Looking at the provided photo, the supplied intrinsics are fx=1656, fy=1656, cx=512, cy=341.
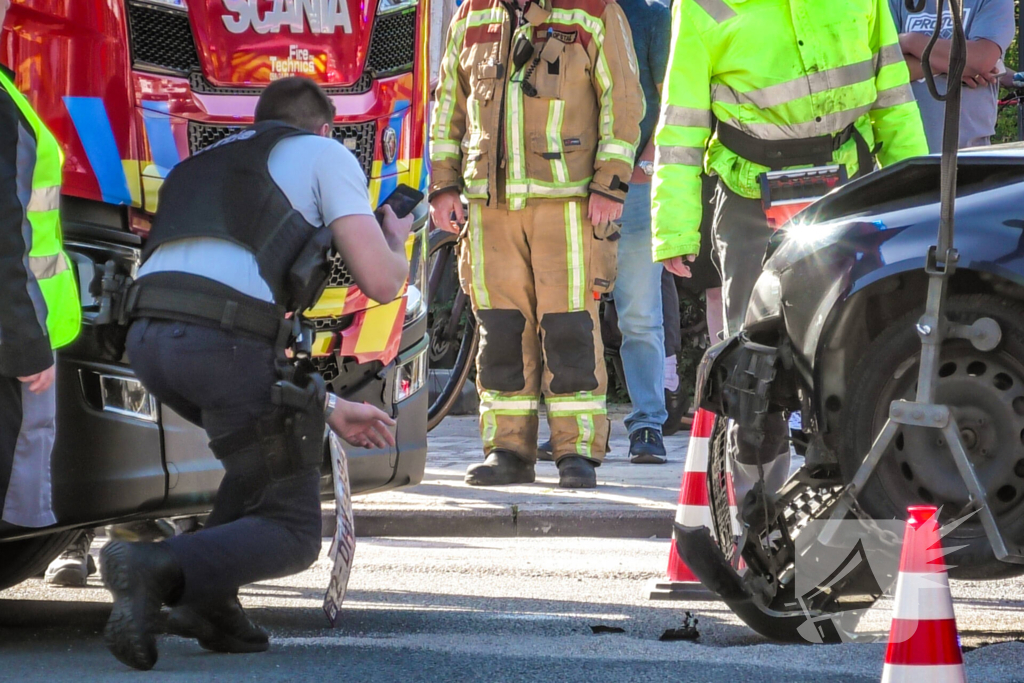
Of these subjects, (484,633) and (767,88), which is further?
(767,88)

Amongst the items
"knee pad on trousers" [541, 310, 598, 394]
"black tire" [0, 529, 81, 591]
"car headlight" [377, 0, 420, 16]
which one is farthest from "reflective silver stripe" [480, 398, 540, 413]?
"black tire" [0, 529, 81, 591]

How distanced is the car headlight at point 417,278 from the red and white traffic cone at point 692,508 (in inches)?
42.2

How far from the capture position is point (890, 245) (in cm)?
408

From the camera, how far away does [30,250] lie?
433 centimetres

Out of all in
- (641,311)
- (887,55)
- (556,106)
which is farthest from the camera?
(641,311)

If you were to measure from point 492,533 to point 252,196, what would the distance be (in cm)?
Answer: 277

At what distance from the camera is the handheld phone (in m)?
5.11

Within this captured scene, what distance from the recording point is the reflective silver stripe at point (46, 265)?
14.2 ft

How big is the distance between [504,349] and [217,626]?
3389mm

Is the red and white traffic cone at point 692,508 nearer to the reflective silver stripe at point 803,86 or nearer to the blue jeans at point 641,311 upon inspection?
the reflective silver stripe at point 803,86

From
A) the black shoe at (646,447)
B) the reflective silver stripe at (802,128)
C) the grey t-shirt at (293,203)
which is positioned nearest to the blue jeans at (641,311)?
the black shoe at (646,447)

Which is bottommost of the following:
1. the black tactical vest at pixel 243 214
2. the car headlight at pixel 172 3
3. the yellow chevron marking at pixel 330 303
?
the yellow chevron marking at pixel 330 303

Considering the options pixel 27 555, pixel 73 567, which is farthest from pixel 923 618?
pixel 73 567

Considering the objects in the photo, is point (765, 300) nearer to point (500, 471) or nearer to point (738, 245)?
point (738, 245)
